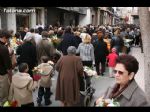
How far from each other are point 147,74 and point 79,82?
93.6 inches

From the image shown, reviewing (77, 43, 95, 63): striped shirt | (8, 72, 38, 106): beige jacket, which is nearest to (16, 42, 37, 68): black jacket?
(77, 43, 95, 63): striped shirt

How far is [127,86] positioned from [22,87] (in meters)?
3.42

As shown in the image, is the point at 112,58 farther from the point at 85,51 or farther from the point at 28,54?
the point at 28,54

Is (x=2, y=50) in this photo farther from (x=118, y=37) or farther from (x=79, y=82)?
(x=118, y=37)

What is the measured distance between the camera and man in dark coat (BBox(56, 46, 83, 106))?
23.9 ft

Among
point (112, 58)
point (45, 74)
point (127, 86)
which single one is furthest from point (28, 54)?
point (127, 86)

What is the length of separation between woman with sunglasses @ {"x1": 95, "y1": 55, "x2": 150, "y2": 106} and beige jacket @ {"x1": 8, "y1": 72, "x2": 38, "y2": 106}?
3.13 metres

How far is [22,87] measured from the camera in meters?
6.50

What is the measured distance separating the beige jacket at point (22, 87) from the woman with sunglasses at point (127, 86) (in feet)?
10.3

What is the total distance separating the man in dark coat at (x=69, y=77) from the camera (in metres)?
7.28

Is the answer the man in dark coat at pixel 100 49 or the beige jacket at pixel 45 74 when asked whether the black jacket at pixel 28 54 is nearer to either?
the beige jacket at pixel 45 74

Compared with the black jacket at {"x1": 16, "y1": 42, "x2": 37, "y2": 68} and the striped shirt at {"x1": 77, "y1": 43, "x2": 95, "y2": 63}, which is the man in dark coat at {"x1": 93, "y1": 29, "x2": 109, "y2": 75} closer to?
the striped shirt at {"x1": 77, "y1": 43, "x2": 95, "y2": 63}

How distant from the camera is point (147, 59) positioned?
5.57 metres

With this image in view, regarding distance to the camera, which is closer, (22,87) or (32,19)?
(22,87)
